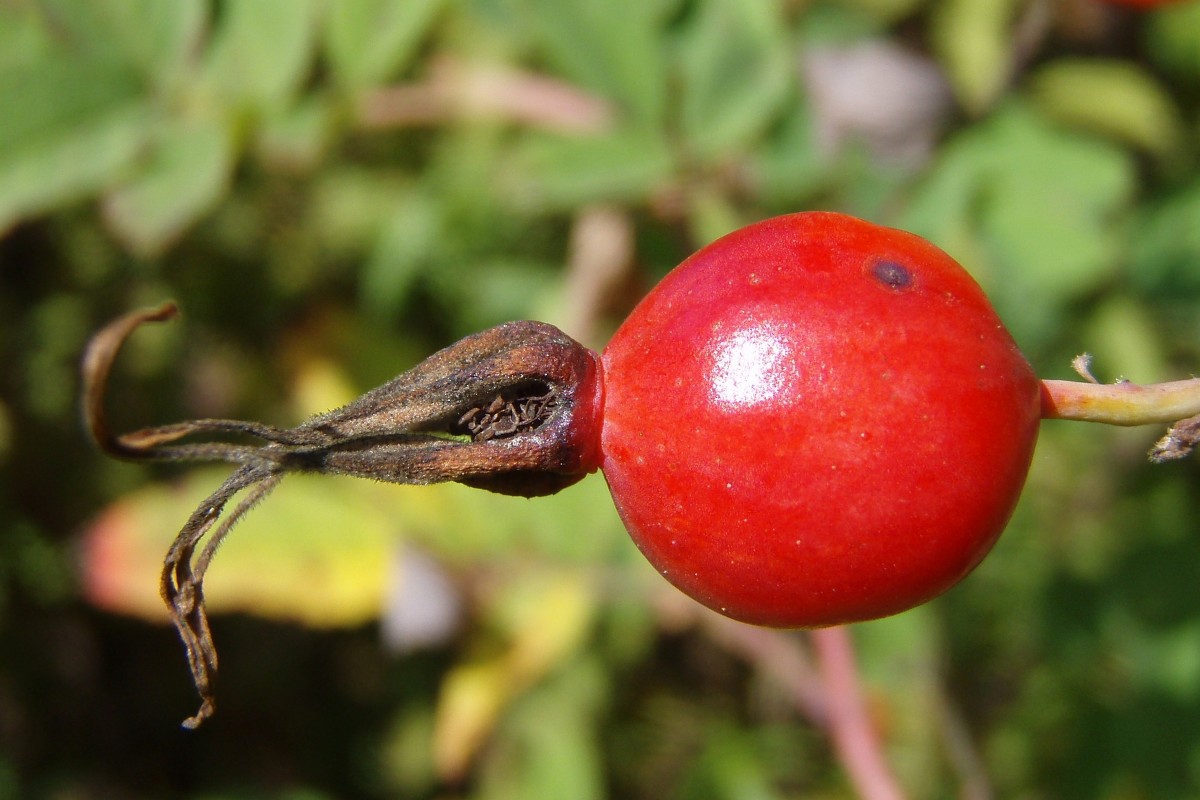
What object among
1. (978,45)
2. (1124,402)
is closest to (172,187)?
(1124,402)

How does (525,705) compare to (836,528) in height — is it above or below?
below

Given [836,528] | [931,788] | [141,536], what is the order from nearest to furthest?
[836,528] < [141,536] < [931,788]

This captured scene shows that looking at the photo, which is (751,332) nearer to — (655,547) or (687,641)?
(655,547)

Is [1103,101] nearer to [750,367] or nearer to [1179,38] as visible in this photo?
[1179,38]

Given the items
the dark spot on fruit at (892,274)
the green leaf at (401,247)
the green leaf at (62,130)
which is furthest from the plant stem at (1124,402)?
the green leaf at (401,247)

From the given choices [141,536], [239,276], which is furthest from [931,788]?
[239,276]

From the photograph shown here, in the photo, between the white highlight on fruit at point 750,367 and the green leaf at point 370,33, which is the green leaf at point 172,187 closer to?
the green leaf at point 370,33
